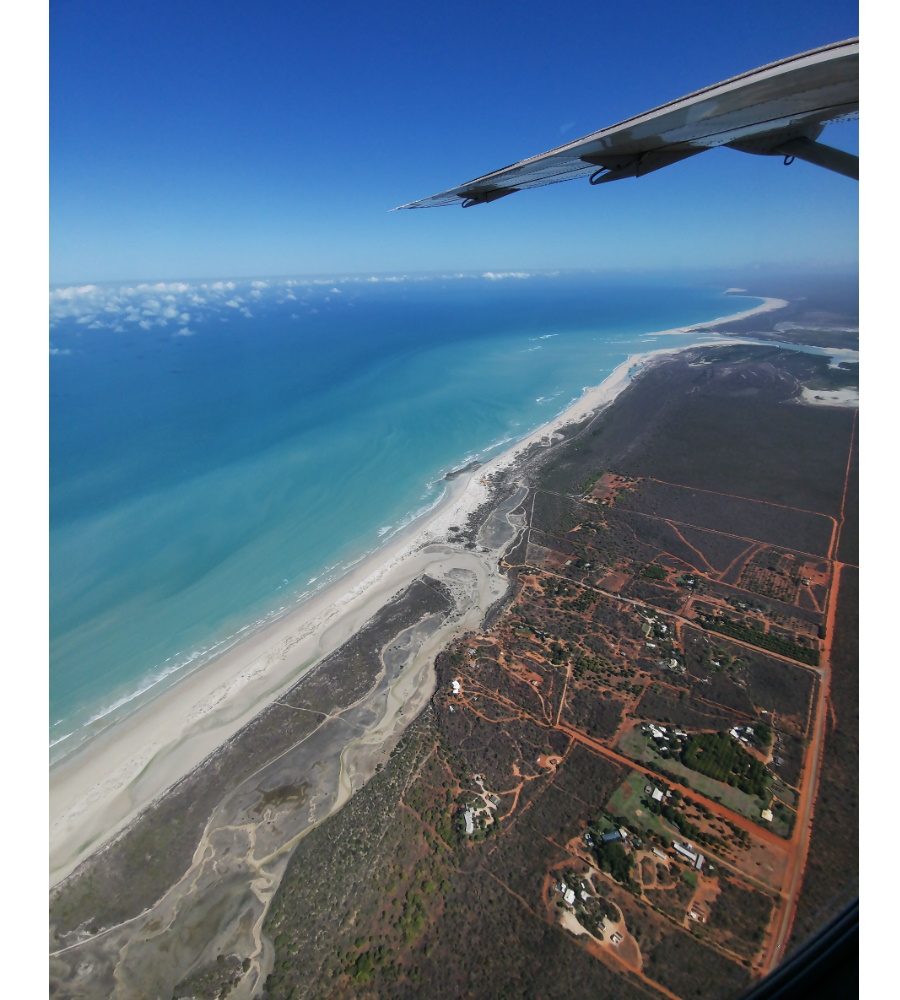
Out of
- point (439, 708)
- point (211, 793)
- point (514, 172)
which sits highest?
point (514, 172)

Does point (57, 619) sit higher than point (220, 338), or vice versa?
point (220, 338)

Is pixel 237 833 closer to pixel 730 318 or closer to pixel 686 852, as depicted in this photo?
pixel 686 852

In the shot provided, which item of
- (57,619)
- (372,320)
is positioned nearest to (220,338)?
(372,320)

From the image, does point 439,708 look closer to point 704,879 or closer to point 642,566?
point 704,879

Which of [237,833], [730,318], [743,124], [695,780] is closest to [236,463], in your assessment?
[237,833]

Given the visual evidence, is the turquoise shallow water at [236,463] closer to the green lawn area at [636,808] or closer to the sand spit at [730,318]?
the sand spit at [730,318]

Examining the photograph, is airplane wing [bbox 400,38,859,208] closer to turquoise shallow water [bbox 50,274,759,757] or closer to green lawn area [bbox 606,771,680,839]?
green lawn area [bbox 606,771,680,839]

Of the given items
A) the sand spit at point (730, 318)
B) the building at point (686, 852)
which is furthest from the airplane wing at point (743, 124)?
the sand spit at point (730, 318)
